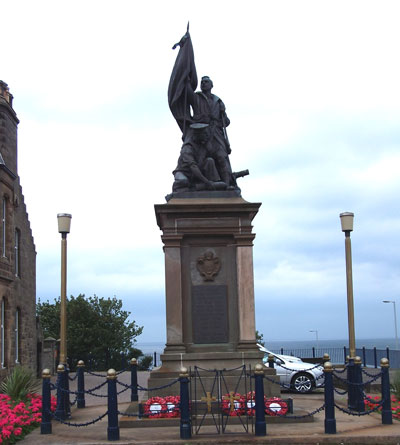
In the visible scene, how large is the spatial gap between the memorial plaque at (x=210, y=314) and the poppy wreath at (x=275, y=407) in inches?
72.5

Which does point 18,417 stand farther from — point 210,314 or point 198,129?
point 198,129

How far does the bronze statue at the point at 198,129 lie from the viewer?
15.7 m

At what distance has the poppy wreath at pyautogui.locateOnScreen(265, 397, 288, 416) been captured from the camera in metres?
13.0

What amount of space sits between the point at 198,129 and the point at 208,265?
321 centimetres

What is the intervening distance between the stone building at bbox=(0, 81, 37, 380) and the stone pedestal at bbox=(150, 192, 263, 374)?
1375 centimetres

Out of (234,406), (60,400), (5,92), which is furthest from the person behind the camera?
(5,92)

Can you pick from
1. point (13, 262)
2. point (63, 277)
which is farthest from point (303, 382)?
point (13, 262)

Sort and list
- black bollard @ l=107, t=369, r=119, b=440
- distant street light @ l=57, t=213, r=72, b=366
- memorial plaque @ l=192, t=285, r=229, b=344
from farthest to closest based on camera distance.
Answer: distant street light @ l=57, t=213, r=72, b=366
memorial plaque @ l=192, t=285, r=229, b=344
black bollard @ l=107, t=369, r=119, b=440

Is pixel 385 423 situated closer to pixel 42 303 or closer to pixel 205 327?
pixel 205 327

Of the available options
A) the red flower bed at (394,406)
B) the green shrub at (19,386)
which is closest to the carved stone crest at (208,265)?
the red flower bed at (394,406)

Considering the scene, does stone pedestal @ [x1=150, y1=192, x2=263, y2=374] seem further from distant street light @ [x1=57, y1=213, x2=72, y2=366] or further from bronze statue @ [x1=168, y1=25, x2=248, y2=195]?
distant street light @ [x1=57, y1=213, x2=72, y2=366]

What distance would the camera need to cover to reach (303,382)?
20.7 meters

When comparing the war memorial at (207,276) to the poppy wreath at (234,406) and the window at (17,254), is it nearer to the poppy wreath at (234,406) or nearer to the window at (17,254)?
the poppy wreath at (234,406)

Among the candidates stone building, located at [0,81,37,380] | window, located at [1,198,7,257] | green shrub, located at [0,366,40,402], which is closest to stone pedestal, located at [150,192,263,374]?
green shrub, located at [0,366,40,402]
